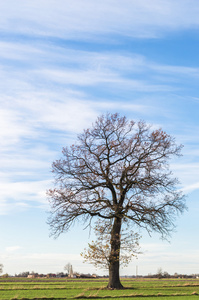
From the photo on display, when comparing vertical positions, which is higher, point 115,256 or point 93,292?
point 115,256

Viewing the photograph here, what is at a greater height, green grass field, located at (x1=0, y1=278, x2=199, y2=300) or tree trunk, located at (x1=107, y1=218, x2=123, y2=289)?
tree trunk, located at (x1=107, y1=218, x2=123, y2=289)

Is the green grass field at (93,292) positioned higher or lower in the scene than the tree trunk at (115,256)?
lower

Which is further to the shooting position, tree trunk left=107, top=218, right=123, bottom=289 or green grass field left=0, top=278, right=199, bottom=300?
tree trunk left=107, top=218, right=123, bottom=289

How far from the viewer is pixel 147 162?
35.9 m

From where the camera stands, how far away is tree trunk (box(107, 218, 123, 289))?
109ft

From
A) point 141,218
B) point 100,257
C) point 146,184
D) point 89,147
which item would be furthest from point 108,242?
point 89,147

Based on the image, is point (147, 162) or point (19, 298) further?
point (147, 162)

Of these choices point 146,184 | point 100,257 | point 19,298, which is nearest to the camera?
point 19,298

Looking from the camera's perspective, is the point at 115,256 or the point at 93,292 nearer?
the point at 93,292

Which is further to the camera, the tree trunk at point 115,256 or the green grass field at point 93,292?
the tree trunk at point 115,256

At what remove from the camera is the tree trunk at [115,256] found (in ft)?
109

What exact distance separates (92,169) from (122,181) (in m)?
2.77

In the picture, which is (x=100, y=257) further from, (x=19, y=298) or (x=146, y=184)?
(x=19, y=298)

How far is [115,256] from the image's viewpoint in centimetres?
3334
